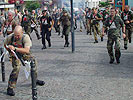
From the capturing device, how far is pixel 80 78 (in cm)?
873

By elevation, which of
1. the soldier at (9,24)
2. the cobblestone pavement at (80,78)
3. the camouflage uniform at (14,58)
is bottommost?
the cobblestone pavement at (80,78)

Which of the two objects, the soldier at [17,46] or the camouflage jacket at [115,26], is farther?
the camouflage jacket at [115,26]

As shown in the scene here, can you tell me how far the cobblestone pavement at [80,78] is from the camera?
7.08 metres

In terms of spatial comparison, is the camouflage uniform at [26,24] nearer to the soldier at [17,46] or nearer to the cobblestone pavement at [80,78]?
the cobblestone pavement at [80,78]

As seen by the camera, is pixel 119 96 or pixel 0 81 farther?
pixel 0 81

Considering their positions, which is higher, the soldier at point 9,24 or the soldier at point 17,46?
the soldier at point 9,24

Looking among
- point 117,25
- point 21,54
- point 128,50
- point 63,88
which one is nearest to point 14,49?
point 21,54

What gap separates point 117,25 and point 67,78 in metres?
3.00

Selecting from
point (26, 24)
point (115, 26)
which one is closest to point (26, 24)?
point (26, 24)

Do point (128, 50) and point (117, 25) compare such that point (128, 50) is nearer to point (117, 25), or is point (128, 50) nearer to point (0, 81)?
point (117, 25)

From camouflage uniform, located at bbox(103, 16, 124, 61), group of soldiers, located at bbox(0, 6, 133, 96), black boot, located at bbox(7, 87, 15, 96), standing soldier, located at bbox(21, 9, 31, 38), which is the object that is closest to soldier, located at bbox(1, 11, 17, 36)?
group of soldiers, located at bbox(0, 6, 133, 96)

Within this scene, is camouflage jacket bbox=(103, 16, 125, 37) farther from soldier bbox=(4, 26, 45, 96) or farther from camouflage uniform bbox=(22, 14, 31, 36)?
camouflage uniform bbox=(22, 14, 31, 36)

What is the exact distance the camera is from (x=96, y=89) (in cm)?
754

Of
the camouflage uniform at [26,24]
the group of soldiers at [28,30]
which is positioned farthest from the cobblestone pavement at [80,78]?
the camouflage uniform at [26,24]
